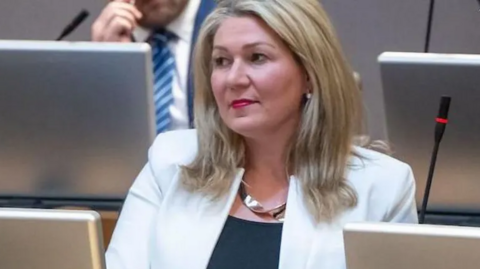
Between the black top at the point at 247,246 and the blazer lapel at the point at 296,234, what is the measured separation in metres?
0.02

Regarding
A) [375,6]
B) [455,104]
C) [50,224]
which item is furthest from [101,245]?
[375,6]

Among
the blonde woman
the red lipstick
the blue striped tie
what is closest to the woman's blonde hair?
the blonde woman

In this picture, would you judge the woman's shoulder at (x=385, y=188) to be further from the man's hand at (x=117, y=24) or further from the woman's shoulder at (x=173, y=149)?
the man's hand at (x=117, y=24)

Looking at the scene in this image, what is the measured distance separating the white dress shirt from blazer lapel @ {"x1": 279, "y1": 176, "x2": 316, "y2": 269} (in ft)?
1.94

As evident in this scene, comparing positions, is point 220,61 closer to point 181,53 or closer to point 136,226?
point 136,226

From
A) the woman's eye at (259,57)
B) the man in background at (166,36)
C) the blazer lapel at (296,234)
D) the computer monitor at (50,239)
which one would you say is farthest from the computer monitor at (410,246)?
the man in background at (166,36)

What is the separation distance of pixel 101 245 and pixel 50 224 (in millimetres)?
56

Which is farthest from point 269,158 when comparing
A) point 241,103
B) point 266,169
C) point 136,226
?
point 136,226

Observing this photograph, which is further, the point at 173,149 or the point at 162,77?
the point at 162,77

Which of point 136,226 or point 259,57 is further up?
point 259,57

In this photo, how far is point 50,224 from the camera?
2.91 ft

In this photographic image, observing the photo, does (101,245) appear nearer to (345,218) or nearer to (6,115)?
(345,218)

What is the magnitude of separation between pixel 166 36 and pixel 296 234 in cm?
80

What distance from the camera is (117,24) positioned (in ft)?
6.13
